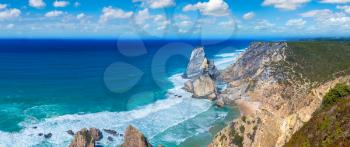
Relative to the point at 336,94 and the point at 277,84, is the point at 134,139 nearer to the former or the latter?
the point at 336,94

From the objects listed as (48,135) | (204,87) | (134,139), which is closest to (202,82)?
(204,87)

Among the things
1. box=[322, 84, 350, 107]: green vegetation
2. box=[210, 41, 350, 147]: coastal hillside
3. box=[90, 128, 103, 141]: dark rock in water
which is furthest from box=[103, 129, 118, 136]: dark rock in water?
box=[322, 84, 350, 107]: green vegetation

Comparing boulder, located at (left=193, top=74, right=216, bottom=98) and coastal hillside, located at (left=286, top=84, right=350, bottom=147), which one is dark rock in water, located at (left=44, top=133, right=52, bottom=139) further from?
coastal hillside, located at (left=286, top=84, right=350, bottom=147)

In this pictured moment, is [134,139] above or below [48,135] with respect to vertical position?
above

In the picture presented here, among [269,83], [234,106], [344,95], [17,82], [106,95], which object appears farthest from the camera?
[17,82]

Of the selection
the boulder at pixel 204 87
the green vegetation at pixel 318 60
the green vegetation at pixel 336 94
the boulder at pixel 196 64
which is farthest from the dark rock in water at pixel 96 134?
the boulder at pixel 196 64

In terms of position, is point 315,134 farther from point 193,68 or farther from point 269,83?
point 193,68

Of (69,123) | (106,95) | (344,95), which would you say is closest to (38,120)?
(69,123)
